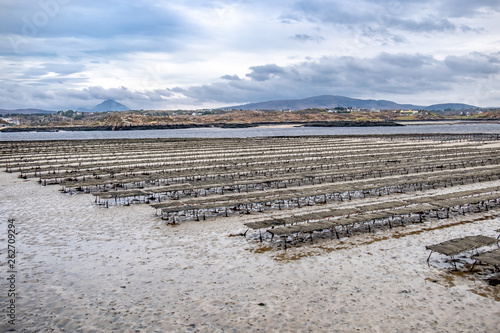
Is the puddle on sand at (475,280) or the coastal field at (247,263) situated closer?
the coastal field at (247,263)

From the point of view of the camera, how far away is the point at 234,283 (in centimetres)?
1398

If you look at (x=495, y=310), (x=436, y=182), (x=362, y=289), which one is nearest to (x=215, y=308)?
(x=362, y=289)

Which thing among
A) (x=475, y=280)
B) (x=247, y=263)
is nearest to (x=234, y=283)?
(x=247, y=263)

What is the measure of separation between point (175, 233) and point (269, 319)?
9.81 meters

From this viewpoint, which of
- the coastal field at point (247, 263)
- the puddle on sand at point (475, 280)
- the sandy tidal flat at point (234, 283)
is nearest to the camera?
the sandy tidal flat at point (234, 283)

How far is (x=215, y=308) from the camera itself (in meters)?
12.2

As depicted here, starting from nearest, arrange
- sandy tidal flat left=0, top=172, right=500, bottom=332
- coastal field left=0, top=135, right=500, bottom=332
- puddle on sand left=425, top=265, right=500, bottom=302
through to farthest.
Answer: sandy tidal flat left=0, top=172, right=500, bottom=332 → coastal field left=0, top=135, right=500, bottom=332 → puddle on sand left=425, top=265, right=500, bottom=302

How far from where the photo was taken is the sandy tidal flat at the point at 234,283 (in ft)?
37.0

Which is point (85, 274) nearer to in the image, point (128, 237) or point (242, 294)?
point (128, 237)

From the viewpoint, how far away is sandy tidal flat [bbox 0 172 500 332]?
37.0 feet

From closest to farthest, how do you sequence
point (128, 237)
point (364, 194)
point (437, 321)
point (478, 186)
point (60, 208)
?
point (437, 321) → point (128, 237) → point (60, 208) → point (364, 194) → point (478, 186)

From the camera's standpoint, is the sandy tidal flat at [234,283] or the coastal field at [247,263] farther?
the coastal field at [247,263]

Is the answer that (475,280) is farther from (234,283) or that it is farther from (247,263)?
(234,283)

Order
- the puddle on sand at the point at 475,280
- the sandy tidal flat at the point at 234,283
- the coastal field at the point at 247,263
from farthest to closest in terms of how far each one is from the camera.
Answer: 1. the puddle on sand at the point at 475,280
2. the coastal field at the point at 247,263
3. the sandy tidal flat at the point at 234,283
